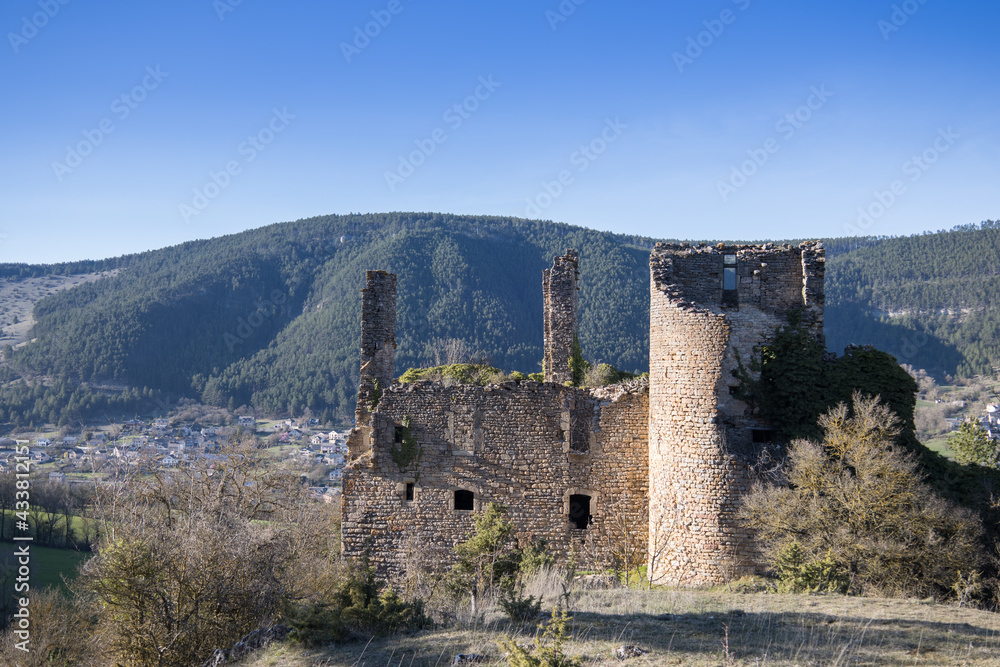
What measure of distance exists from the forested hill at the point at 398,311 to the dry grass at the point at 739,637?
186ft

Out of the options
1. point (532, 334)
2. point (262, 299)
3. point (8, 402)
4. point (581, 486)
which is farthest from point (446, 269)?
point (581, 486)

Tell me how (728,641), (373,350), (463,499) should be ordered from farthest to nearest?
1. (373,350)
2. (463,499)
3. (728,641)

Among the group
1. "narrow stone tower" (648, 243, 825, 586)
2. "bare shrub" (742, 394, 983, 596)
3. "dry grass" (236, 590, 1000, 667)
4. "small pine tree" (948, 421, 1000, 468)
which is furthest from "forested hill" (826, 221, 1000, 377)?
"dry grass" (236, 590, 1000, 667)

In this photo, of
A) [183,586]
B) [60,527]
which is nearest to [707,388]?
[183,586]

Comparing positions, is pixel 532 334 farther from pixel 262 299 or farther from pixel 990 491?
pixel 990 491

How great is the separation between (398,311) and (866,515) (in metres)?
78.7

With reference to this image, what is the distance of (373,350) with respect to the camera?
63.4ft

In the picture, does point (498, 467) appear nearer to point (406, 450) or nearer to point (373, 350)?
point (406, 450)

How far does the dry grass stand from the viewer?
801cm

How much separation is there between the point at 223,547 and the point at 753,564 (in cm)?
1016

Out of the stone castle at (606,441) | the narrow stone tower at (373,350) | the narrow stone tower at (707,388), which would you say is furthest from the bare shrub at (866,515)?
the narrow stone tower at (373,350)

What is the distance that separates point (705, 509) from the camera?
1477 cm

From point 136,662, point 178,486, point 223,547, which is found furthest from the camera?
point 178,486

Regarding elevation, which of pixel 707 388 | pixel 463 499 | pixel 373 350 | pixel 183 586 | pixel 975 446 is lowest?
pixel 183 586
